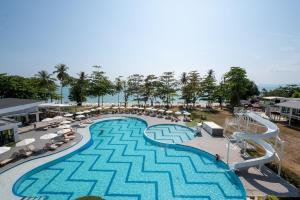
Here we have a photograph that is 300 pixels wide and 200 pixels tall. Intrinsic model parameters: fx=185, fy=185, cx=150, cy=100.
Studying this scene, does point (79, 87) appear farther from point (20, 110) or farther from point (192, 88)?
point (192, 88)

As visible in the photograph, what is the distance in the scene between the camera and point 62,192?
11031 millimetres

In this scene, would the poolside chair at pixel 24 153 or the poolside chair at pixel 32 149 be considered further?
the poolside chair at pixel 32 149

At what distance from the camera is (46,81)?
41344 mm

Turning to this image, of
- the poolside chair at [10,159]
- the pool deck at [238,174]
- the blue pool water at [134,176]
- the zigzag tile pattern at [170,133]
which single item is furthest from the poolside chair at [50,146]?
the zigzag tile pattern at [170,133]

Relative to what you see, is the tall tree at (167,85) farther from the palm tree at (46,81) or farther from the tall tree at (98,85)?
the palm tree at (46,81)

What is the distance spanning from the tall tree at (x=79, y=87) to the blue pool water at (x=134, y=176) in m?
28.9

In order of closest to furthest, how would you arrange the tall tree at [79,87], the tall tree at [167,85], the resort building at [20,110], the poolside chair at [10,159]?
the poolside chair at [10,159]
the resort building at [20,110]
the tall tree at [167,85]
the tall tree at [79,87]

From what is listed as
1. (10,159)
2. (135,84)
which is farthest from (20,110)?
(135,84)

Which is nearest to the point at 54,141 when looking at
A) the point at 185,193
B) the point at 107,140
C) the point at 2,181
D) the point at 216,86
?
the point at 107,140

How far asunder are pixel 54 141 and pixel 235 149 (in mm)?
16981

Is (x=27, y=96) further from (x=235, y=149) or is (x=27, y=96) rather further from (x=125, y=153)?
(x=235, y=149)

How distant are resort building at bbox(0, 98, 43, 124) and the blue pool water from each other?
37.5 ft

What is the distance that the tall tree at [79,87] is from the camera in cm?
Answer: 4487

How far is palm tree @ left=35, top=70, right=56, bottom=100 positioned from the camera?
4081cm
